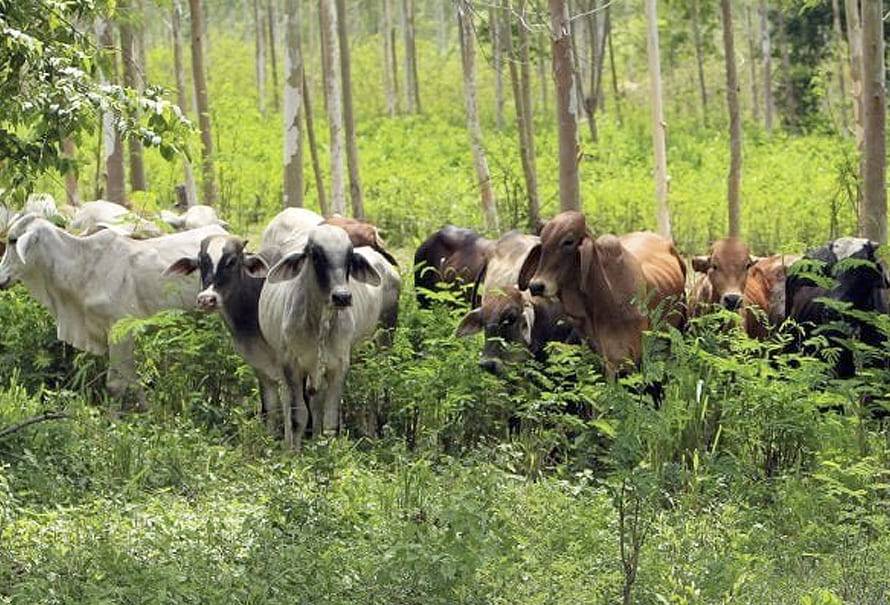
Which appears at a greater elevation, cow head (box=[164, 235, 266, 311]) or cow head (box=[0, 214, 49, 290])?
cow head (box=[0, 214, 49, 290])

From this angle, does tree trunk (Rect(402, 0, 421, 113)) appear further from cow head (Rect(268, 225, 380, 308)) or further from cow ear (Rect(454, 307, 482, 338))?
cow head (Rect(268, 225, 380, 308))

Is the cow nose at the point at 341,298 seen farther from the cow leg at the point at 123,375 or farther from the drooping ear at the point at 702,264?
the drooping ear at the point at 702,264

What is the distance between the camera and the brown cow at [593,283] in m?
10.7

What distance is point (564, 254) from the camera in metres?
10.7

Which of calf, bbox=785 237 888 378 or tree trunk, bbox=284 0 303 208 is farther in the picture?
tree trunk, bbox=284 0 303 208

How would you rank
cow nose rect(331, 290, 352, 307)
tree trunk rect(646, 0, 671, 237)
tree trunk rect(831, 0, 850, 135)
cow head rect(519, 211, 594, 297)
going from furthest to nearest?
tree trunk rect(831, 0, 850, 135), tree trunk rect(646, 0, 671, 237), cow head rect(519, 211, 594, 297), cow nose rect(331, 290, 352, 307)

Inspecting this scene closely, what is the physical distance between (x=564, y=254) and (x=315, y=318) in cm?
172

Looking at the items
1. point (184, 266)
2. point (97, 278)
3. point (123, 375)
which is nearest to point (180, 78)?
point (97, 278)

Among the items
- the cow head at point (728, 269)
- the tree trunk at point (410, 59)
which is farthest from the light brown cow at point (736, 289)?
the tree trunk at point (410, 59)

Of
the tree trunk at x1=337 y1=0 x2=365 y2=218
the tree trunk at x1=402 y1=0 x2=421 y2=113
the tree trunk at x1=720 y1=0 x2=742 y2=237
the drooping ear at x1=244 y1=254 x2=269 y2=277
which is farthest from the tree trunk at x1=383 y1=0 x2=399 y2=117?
the drooping ear at x1=244 y1=254 x2=269 y2=277

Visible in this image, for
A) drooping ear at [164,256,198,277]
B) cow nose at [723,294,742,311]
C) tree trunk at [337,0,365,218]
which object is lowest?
cow nose at [723,294,742,311]

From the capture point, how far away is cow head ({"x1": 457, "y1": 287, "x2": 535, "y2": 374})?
11.0 m

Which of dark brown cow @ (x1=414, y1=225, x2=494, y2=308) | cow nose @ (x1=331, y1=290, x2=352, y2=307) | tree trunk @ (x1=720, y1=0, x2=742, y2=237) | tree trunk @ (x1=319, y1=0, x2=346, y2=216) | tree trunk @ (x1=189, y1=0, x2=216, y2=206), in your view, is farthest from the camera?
tree trunk @ (x1=319, y1=0, x2=346, y2=216)

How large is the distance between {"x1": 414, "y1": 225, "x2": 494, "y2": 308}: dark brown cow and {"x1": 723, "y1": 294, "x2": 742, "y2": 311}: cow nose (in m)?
2.35
